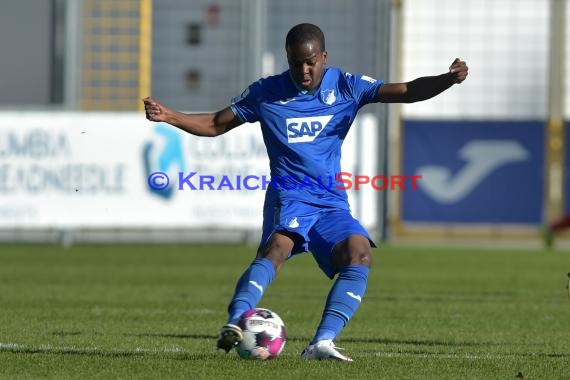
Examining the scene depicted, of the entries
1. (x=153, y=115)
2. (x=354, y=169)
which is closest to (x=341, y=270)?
(x=153, y=115)

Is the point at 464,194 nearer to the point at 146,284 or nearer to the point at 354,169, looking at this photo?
the point at 354,169

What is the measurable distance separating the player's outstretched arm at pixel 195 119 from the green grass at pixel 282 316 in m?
1.22

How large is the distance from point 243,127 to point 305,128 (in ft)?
45.7

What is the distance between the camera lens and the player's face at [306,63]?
7.33 m

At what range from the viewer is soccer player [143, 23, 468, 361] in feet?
24.2

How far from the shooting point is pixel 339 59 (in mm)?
25547

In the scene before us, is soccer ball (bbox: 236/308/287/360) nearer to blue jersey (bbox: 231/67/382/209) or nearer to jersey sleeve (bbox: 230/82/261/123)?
blue jersey (bbox: 231/67/382/209)

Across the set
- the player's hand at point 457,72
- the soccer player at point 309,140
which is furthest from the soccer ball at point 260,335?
the player's hand at point 457,72

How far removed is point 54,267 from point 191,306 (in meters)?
5.79

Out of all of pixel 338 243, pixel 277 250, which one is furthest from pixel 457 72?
pixel 277 250

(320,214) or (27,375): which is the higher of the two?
(320,214)

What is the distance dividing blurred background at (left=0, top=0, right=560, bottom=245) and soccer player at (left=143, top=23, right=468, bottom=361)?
13476mm

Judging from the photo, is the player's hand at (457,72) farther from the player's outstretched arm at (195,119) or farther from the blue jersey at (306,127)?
the player's outstretched arm at (195,119)

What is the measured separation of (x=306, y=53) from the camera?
24.1 ft
